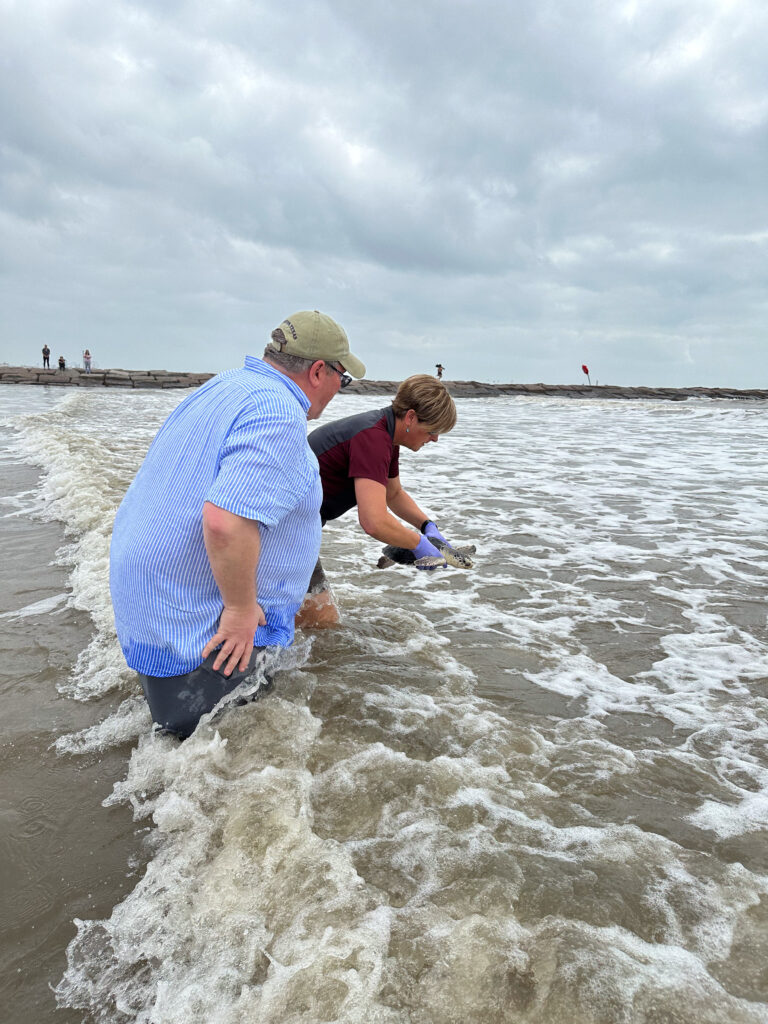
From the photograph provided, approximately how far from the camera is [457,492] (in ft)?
27.6

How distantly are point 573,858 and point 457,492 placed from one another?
6.57m

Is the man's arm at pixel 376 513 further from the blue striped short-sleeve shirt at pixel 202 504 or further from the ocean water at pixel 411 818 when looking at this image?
the blue striped short-sleeve shirt at pixel 202 504


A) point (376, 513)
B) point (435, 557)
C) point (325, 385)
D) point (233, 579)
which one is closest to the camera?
point (233, 579)

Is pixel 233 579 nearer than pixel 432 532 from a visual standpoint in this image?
Yes

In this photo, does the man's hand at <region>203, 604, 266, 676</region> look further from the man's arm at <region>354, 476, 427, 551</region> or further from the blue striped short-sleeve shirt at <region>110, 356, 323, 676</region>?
the man's arm at <region>354, 476, 427, 551</region>

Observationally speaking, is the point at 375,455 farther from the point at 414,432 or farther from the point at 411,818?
the point at 411,818

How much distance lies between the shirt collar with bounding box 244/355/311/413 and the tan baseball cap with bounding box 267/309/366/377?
0.35ft

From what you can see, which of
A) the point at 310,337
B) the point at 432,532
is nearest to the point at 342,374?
the point at 310,337

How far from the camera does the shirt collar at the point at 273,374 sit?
2.18 meters

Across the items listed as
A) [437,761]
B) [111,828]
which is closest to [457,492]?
[437,761]

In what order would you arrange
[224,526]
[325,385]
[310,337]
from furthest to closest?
[325,385] → [310,337] → [224,526]

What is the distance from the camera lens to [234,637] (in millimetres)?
2158

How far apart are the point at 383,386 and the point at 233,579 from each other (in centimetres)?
4955

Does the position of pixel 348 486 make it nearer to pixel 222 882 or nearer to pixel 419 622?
pixel 419 622
